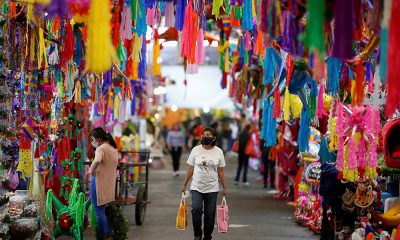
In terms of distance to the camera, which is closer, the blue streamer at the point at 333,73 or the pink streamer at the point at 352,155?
the blue streamer at the point at 333,73

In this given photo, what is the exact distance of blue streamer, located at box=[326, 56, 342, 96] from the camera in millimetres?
8852

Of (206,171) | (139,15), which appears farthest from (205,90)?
(139,15)

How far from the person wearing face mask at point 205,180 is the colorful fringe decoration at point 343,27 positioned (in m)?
5.83

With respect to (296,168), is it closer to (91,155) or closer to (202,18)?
(91,155)

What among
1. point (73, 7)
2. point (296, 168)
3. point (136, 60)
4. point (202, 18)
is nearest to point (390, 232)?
point (202, 18)

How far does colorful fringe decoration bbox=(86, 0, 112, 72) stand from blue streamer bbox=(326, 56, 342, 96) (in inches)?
141

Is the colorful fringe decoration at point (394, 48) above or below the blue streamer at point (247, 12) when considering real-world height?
below

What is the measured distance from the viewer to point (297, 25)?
704 centimetres

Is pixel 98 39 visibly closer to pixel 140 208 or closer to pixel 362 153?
pixel 362 153

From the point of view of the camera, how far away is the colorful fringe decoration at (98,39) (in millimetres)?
5332

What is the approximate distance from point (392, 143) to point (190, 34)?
10.1 ft

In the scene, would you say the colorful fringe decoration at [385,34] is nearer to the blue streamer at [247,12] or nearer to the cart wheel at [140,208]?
the blue streamer at [247,12]

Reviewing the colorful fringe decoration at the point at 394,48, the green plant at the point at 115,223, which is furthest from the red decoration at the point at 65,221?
the colorful fringe decoration at the point at 394,48

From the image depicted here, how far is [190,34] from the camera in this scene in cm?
1132
